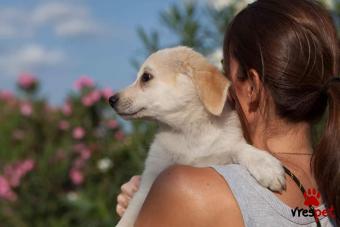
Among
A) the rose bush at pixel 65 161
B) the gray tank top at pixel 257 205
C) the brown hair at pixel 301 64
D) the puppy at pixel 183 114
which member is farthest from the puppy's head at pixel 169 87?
the rose bush at pixel 65 161

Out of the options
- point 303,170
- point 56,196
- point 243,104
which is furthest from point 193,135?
point 56,196

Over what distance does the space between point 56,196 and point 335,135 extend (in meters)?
4.07

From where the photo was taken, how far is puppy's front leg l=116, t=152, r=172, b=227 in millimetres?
2395

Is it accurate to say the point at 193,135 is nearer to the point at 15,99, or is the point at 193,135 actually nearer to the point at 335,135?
the point at 335,135

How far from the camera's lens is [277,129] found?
2180mm

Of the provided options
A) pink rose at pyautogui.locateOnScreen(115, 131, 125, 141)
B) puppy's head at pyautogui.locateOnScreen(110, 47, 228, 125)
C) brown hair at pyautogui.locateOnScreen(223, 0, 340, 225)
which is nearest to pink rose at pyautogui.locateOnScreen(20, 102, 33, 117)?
pink rose at pyautogui.locateOnScreen(115, 131, 125, 141)

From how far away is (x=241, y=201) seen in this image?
190 centimetres

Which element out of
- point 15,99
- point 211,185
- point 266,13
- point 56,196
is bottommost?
point 56,196

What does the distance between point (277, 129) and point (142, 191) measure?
0.56 meters

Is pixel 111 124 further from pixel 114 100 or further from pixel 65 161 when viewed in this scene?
pixel 114 100

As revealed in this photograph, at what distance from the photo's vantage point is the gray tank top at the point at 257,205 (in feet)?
6.23

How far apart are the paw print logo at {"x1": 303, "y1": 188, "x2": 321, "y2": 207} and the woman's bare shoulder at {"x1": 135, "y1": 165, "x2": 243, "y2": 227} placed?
0.26 meters

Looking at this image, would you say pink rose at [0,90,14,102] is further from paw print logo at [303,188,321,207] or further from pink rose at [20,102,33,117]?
paw print logo at [303,188,321,207]

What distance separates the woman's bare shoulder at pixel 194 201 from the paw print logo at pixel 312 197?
26cm
